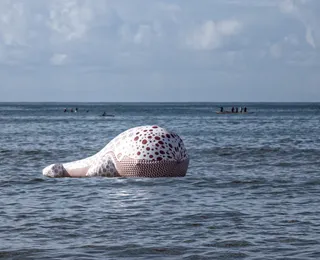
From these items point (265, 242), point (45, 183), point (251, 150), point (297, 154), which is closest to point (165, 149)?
point (45, 183)

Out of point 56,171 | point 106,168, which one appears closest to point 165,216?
point 106,168

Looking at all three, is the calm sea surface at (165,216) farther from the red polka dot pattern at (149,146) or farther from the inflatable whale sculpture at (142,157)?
the red polka dot pattern at (149,146)

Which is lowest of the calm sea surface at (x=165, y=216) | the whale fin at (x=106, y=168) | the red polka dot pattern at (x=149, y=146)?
the calm sea surface at (x=165, y=216)

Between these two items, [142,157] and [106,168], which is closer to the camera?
[142,157]

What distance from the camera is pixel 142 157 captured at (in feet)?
58.7

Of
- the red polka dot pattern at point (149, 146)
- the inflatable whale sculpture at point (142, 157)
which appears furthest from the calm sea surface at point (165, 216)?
the red polka dot pattern at point (149, 146)

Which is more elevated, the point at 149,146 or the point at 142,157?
the point at 149,146

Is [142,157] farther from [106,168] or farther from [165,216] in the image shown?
[165,216]

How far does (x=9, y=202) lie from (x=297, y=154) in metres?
16.2

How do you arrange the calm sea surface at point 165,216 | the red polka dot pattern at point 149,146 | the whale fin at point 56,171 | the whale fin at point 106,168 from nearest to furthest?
1. the calm sea surface at point 165,216
2. the red polka dot pattern at point 149,146
3. the whale fin at point 106,168
4. the whale fin at point 56,171

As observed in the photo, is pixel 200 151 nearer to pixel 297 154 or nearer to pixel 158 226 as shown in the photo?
pixel 297 154

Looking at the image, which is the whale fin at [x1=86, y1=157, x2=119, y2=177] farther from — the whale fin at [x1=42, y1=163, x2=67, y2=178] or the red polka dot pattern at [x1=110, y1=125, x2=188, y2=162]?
the whale fin at [x1=42, y1=163, x2=67, y2=178]

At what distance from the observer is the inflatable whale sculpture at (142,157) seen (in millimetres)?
17938

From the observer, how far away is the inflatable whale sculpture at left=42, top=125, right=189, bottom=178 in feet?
58.9
